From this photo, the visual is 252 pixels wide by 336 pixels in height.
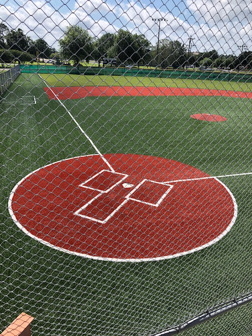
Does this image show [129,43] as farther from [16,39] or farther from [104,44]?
[16,39]

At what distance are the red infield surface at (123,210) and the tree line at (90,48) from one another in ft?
9.39

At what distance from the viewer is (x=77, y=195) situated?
21.6 ft

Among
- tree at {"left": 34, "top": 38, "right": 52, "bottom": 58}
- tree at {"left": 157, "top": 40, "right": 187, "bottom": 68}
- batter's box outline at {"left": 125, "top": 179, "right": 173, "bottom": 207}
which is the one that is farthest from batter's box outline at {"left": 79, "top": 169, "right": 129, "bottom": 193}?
tree at {"left": 34, "top": 38, "right": 52, "bottom": 58}

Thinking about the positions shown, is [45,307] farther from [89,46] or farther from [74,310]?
[89,46]

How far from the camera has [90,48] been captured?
280 centimetres

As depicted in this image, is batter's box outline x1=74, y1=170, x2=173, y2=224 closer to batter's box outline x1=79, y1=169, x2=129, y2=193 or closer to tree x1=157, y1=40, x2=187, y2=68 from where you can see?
batter's box outline x1=79, y1=169, x2=129, y2=193

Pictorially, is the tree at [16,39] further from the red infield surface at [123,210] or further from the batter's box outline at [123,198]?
the batter's box outline at [123,198]

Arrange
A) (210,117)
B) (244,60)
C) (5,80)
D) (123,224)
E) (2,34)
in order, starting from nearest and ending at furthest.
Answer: (2,34)
(244,60)
(123,224)
(210,117)
(5,80)

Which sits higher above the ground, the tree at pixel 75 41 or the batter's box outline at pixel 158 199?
the tree at pixel 75 41

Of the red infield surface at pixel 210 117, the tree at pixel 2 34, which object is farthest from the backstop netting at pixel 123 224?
the red infield surface at pixel 210 117

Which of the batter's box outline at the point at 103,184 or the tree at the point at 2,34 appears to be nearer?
the tree at the point at 2,34

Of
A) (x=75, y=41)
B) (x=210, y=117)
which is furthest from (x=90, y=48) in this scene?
(x=210, y=117)

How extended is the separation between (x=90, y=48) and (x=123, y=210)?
379cm

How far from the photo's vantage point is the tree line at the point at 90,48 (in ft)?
7.51
